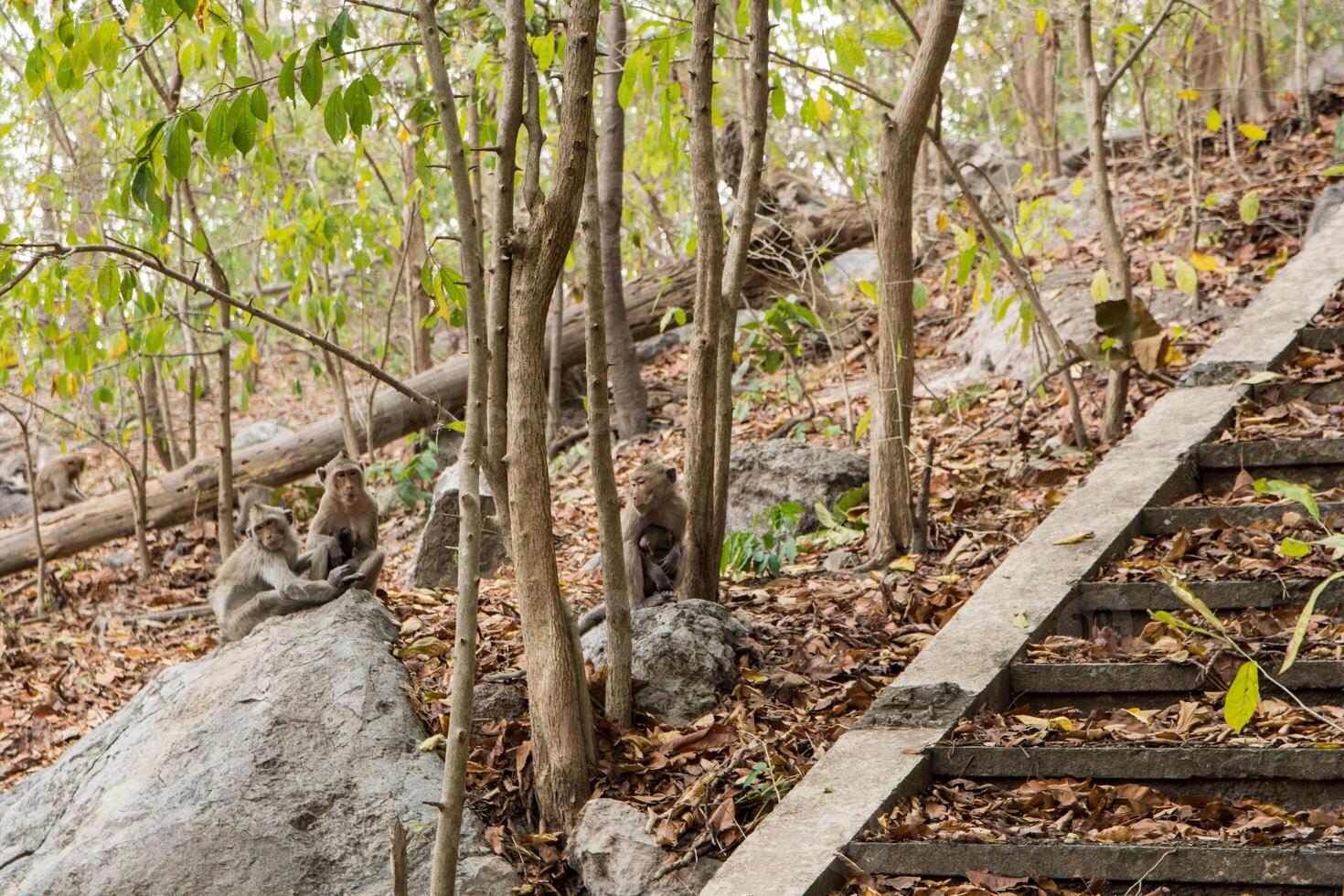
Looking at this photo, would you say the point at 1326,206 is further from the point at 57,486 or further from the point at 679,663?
the point at 57,486

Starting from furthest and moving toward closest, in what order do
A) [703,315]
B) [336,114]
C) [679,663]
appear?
[703,315] → [679,663] → [336,114]

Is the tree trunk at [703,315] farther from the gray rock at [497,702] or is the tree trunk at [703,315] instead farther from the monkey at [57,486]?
the monkey at [57,486]

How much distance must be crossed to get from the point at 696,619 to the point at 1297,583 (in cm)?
240

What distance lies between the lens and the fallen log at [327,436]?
10.7m

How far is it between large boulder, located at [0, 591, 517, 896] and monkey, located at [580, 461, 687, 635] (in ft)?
4.28

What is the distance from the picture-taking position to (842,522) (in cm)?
752

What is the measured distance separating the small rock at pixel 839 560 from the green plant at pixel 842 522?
306 millimetres

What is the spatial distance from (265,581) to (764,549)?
8.86 feet

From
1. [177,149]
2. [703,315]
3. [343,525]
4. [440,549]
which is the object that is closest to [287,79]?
[177,149]

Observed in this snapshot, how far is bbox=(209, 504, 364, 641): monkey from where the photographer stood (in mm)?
6523

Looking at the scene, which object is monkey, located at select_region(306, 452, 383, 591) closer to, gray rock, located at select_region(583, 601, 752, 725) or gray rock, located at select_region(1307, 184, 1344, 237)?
gray rock, located at select_region(583, 601, 752, 725)

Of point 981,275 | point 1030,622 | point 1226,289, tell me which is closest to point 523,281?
point 1030,622

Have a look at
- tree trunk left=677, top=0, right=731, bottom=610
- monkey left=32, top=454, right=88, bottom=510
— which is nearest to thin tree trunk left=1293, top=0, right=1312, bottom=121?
tree trunk left=677, top=0, right=731, bottom=610

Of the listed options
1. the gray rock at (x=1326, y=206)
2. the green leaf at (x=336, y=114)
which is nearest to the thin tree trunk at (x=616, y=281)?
the gray rock at (x=1326, y=206)
